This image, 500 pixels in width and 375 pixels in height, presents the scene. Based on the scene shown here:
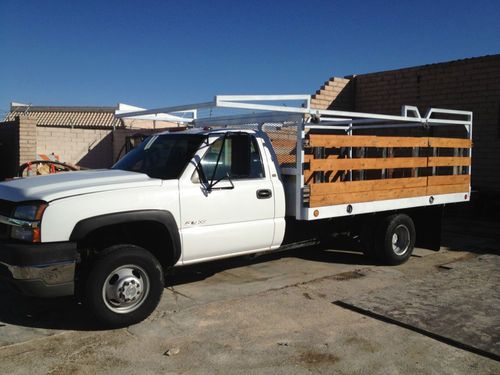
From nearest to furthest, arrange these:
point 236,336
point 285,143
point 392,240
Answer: point 236,336 < point 285,143 < point 392,240

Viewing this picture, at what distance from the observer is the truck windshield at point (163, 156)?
5.45m

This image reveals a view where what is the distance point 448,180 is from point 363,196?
2.07 metres

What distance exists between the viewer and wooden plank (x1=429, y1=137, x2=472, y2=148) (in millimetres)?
7742

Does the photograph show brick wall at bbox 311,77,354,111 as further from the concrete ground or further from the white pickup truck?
the concrete ground

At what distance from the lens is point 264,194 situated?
19.2 ft

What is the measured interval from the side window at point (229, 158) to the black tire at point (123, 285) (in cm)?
118

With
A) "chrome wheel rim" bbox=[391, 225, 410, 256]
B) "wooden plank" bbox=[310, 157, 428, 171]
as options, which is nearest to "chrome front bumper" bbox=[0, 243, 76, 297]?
"wooden plank" bbox=[310, 157, 428, 171]

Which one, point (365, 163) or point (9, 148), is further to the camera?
point (9, 148)

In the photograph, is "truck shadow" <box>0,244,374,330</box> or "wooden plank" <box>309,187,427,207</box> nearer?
"truck shadow" <box>0,244,374,330</box>

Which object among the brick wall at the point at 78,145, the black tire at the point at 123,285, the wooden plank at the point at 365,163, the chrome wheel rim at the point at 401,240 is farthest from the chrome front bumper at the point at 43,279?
the brick wall at the point at 78,145

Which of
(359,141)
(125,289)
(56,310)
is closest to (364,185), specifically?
(359,141)

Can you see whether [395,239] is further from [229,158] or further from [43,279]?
[43,279]

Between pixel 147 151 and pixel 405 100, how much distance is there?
32.4 ft

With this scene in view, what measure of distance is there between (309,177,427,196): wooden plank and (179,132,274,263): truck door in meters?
0.66
